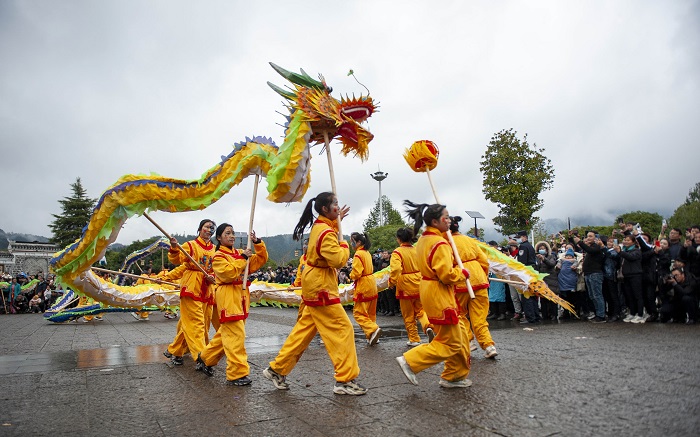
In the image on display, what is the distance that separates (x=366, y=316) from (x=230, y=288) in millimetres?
3034

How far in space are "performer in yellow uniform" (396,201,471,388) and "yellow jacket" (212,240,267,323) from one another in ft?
5.83

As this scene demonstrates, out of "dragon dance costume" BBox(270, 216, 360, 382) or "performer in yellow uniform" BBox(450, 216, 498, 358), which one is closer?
"dragon dance costume" BBox(270, 216, 360, 382)

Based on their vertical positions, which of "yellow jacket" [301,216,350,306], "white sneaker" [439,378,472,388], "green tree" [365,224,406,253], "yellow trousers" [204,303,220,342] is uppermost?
"green tree" [365,224,406,253]

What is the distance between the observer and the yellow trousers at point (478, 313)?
5.93 meters

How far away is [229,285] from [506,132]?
866 inches

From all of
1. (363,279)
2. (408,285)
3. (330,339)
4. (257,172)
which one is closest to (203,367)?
(330,339)

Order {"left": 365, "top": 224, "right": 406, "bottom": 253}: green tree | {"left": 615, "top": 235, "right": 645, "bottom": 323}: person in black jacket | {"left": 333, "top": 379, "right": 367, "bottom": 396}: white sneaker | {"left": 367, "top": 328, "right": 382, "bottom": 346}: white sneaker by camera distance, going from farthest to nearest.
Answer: {"left": 365, "top": 224, "right": 406, "bottom": 253}: green tree, {"left": 615, "top": 235, "right": 645, "bottom": 323}: person in black jacket, {"left": 367, "top": 328, "right": 382, "bottom": 346}: white sneaker, {"left": 333, "top": 379, "right": 367, "bottom": 396}: white sneaker

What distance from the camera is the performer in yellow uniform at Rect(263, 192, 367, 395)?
171 inches

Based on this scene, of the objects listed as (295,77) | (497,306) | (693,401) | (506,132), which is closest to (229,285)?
(295,77)

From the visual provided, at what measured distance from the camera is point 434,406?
12.7 ft

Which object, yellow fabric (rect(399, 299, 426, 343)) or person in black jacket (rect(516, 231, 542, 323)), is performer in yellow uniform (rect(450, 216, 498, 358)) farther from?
person in black jacket (rect(516, 231, 542, 323))

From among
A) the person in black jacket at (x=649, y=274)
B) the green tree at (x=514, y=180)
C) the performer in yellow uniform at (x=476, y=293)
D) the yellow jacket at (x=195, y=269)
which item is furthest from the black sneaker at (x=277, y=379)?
the green tree at (x=514, y=180)

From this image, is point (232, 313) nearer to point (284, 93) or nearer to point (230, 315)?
point (230, 315)

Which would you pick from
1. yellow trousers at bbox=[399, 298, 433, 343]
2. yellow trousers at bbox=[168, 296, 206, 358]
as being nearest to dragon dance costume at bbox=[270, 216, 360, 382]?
yellow trousers at bbox=[168, 296, 206, 358]
